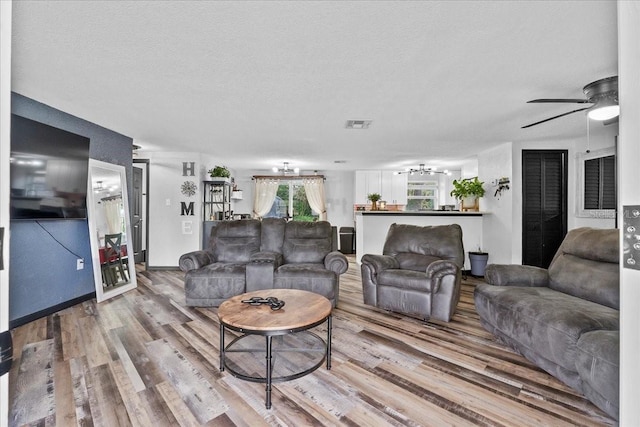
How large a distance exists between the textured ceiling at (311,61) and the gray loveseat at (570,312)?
1.54 metres

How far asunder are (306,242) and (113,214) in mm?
2725

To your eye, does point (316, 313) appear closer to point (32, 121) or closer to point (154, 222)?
point (32, 121)

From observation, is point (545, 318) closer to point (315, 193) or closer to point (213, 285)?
point (213, 285)

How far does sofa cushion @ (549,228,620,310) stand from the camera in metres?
2.17

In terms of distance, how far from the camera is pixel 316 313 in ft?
6.68

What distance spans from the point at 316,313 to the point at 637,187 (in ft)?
5.64

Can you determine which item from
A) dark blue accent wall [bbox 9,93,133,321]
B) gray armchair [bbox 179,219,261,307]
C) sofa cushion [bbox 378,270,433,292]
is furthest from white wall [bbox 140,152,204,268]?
sofa cushion [bbox 378,270,433,292]

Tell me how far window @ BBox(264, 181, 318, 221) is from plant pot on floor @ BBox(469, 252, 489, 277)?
4.53 metres

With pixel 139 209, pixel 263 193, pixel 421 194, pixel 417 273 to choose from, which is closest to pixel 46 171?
pixel 139 209

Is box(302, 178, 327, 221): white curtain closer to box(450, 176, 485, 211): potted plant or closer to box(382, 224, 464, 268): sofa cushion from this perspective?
box(450, 176, 485, 211): potted plant

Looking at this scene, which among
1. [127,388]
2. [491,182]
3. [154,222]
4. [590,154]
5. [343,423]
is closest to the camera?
[343,423]

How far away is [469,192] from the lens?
16.8ft

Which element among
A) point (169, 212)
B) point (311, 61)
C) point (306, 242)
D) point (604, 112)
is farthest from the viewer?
point (169, 212)

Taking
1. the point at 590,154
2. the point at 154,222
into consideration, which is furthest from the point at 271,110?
the point at 590,154
